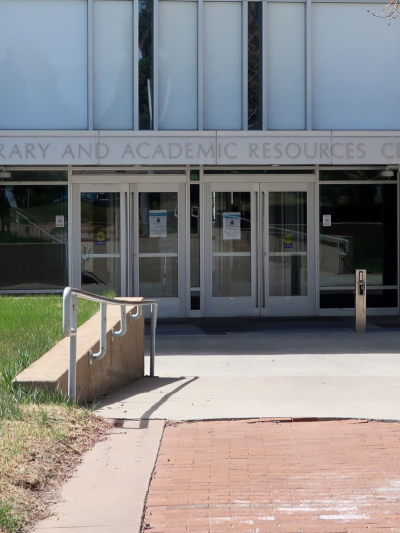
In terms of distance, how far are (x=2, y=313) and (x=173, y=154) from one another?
4.60 m

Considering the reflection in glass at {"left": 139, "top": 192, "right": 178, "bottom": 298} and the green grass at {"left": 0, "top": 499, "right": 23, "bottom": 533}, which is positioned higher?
the reflection in glass at {"left": 139, "top": 192, "right": 178, "bottom": 298}

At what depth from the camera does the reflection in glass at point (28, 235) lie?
14.2 m

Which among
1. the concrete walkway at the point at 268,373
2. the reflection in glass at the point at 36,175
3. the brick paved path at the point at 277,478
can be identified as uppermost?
the reflection in glass at the point at 36,175

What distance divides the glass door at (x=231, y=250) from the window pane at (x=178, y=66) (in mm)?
1608

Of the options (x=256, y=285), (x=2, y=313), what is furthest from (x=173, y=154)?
(x=2, y=313)

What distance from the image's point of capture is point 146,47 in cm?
1380

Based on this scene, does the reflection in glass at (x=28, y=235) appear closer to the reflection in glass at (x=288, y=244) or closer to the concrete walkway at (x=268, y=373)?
the concrete walkway at (x=268, y=373)

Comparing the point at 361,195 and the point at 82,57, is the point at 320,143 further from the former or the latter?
the point at 82,57

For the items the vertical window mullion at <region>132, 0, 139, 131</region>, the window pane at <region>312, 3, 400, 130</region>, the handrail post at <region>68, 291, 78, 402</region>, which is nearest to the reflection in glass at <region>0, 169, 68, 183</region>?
the vertical window mullion at <region>132, 0, 139, 131</region>

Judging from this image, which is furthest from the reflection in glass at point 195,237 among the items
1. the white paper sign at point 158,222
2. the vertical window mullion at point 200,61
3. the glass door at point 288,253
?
the vertical window mullion at point 200,61

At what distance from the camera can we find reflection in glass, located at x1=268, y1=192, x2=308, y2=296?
14.8m

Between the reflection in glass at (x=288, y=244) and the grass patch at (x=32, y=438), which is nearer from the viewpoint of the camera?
the grass patch at (x=32, y=438)

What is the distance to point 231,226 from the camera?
48.1 feet

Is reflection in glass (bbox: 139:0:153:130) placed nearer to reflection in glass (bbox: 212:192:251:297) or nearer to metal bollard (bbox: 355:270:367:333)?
reflection in glass (bbox: 212:192:251:297)
